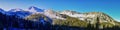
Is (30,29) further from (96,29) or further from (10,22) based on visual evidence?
(96,29)

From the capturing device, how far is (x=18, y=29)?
150125 mm

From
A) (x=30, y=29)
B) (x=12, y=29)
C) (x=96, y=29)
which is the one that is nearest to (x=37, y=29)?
(x=30, y=29)

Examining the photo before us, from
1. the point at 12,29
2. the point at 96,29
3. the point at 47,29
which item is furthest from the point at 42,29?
the point at 96,29

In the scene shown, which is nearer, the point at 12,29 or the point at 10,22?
the point at 12,29

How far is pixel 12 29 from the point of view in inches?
5655

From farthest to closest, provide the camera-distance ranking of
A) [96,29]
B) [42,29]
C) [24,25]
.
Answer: [24,25]
[42,29]
[96,29]

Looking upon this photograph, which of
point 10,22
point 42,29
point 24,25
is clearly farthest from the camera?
point 24,25

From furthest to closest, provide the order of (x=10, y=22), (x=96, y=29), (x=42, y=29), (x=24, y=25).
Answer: (x=24, y=25) → (x=10, y=22) → (x=42, y=29) → (x=96, y=29)

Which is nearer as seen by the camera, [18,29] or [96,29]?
[96,29]

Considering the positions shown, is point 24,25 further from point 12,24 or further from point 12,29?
point 12,29

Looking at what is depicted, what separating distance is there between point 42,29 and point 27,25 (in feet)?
78.8

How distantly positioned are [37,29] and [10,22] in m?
12.8

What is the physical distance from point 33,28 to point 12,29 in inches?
823

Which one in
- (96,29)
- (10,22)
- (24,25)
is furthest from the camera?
(24,25)
